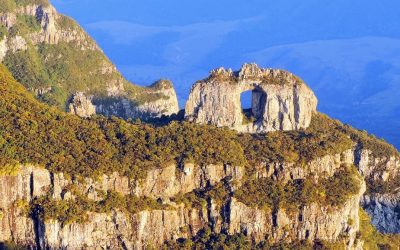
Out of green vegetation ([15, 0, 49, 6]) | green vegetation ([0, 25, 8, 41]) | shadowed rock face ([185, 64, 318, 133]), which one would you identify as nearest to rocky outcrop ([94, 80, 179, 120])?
green vegetation ([0, 25, 8, 41])

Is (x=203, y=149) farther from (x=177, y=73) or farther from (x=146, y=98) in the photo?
(x=177, y=73)

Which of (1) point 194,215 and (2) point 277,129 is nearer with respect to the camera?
(1) point 194,215

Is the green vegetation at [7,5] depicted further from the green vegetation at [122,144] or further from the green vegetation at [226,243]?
the green vegetation at [226,243]

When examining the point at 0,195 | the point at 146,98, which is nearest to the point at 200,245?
the point at 0,195

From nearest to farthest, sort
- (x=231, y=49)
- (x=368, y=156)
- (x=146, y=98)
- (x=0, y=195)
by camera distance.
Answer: (x=0, y=195)
(x=368, y=156)
(x=146, y=98)
(x=231, y=49)

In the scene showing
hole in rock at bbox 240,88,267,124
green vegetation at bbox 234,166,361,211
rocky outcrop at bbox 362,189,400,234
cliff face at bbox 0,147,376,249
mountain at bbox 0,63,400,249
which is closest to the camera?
cliff face at bbox 0,147,376,249

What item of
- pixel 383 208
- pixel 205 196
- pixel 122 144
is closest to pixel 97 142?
pixel 122 144

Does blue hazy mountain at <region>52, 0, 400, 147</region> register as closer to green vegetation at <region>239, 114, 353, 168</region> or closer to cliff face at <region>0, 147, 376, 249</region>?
green vegetation at <region>239, 114, 353, 168</region>
